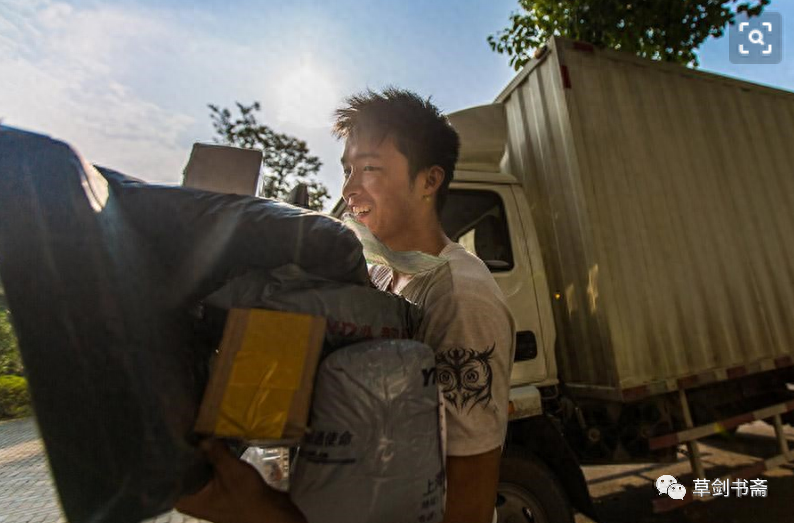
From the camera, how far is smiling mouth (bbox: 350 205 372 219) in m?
1.27

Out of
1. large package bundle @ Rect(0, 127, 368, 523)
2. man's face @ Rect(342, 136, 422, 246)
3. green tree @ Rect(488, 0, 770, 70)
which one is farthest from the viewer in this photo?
green tree @ Rect(488, 0, 770, 70)

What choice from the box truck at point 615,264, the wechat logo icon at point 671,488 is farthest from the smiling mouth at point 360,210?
the wechat logo icon at point 671,488

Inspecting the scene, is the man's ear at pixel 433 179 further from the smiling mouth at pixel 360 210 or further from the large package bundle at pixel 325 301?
the large package bundle at pixel 325 301

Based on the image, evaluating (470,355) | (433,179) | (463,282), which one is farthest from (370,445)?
(433,179)

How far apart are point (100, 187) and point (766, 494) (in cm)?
541

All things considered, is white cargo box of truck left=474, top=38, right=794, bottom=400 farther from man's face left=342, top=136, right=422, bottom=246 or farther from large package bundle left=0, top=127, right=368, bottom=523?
large package bundle left=0, top=127, right=368, bottom=523

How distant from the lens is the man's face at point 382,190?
4.16ft

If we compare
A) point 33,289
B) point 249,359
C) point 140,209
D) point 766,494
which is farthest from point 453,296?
point 766,494

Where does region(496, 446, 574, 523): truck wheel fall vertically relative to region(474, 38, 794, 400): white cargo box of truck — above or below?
below

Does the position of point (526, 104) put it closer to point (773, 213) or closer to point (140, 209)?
point (773, 213)

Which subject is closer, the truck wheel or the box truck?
the truck wheel

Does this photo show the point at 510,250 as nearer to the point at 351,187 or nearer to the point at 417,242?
the point at 417,242

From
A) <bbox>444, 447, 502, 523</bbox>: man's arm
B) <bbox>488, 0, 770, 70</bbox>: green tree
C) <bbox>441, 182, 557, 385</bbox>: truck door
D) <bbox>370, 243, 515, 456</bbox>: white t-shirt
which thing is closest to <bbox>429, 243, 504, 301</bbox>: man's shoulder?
<bbox>370, 243, 515, 456</bbox>: white t-shirt

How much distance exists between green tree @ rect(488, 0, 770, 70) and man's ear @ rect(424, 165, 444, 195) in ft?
13.0
